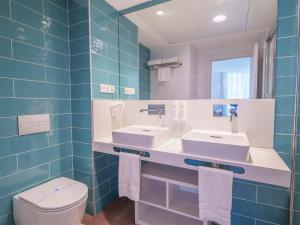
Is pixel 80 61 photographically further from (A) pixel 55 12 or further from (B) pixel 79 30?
(A) pixel 55 12

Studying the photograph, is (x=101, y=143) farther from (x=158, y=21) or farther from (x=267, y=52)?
(x=267, y=52)

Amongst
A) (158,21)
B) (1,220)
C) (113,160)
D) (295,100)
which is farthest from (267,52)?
(1,220)

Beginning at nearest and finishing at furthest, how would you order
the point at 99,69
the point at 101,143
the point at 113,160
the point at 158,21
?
the point at 101,143 < the point at 99,69 < the point at 158,21 < the point at 113,160

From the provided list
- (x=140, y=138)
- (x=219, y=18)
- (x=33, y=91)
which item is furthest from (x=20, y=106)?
(x=219, y=18)

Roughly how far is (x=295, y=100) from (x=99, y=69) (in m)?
1.65

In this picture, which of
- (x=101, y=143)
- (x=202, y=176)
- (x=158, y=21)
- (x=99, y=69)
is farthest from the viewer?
(x=158, y=21)

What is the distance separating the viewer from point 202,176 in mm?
1141

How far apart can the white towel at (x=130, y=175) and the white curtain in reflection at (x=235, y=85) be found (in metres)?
0.96

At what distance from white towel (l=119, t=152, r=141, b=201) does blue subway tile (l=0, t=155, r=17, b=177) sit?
82 cm

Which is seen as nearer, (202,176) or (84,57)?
(202,176)

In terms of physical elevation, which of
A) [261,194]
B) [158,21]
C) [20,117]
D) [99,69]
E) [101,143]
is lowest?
[261,194]

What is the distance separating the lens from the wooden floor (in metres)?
1.63

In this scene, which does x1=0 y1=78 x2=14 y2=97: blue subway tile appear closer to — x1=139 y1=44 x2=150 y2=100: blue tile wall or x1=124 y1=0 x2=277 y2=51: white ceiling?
x1=139 y1=44 x2=150 y2=100: blue tile wall

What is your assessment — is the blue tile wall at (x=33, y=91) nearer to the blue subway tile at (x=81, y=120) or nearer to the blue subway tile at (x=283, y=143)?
the blue subway tile at (x=81, y=120)
